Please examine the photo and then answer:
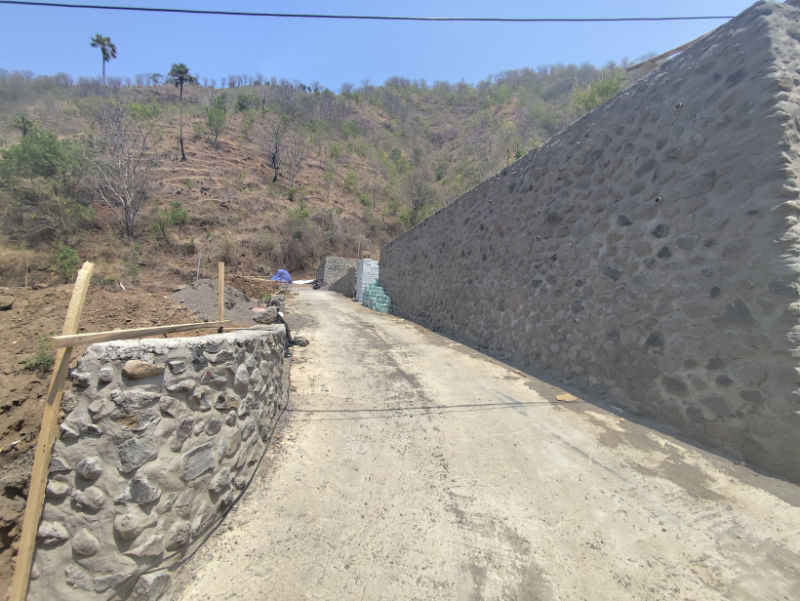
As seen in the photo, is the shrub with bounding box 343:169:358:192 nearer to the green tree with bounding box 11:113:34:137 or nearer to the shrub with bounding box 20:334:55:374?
the green tree with bounding box 11:113:34:137

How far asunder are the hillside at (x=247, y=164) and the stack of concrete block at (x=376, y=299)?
8656mm

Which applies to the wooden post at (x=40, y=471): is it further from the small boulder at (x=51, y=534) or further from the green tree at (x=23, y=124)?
the green tree at (x=23, y=124)

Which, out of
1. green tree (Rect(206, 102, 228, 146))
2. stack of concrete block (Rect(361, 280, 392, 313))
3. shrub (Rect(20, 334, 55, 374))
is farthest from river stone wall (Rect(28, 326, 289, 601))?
green tree (Rect(206, 102, 228, 146))

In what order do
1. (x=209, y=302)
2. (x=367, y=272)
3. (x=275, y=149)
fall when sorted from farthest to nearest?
1. (x=275, y=149)
2. (x=367, y=272)
3. (x=209, y=302)

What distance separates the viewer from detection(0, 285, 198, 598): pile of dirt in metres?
1.64

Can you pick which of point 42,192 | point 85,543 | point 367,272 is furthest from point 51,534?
point 42,192

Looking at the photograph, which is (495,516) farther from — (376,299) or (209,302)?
(376,299)

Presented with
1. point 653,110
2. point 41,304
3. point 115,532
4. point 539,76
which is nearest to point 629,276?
point 653,110

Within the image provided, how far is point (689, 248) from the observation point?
308cm

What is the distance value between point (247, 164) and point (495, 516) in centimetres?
3917

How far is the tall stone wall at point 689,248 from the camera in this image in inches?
99.6

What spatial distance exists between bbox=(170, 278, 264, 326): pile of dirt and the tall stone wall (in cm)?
535

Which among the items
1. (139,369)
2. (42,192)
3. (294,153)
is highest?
(294,153)

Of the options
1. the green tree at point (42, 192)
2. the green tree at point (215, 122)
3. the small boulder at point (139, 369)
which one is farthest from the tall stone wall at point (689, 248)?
the green tree at point (215, 122)
